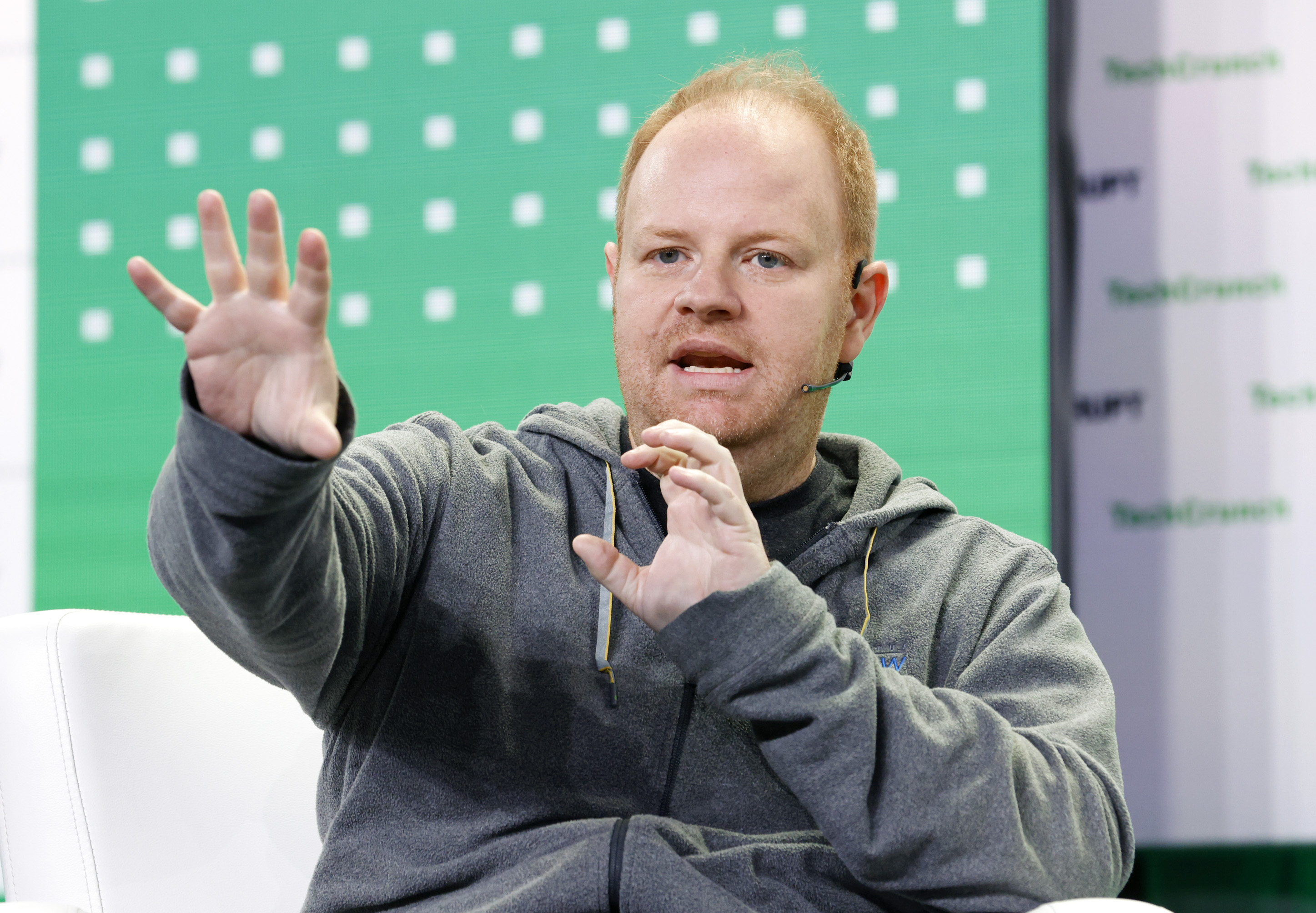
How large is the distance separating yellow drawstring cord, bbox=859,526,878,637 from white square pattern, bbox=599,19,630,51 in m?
1.30

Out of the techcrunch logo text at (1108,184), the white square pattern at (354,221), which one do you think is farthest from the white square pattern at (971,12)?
the white square pattern at (354,221)

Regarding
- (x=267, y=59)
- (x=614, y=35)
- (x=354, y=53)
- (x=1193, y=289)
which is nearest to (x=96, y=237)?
(x=267, y=59)

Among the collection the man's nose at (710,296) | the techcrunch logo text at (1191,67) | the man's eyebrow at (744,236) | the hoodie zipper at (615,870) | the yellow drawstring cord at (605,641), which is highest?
the techcrunch logo text at (1191,67)

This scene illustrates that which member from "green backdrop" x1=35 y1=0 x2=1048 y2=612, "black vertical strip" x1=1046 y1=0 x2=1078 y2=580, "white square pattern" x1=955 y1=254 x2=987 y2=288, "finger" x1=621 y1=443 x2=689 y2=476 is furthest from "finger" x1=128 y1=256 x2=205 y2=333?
"black vertical strip" x1=1046 y1=0 x2=1078 y2=580

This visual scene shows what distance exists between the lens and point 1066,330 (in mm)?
2227

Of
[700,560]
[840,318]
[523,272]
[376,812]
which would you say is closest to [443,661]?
[376,812]

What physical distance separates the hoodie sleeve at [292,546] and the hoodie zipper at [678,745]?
316 millimetres

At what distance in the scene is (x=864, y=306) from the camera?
4.93ft

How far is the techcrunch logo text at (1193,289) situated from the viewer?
222 cm

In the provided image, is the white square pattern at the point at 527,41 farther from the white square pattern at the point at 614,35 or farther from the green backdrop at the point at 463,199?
the white square pattern at the point at 614,35

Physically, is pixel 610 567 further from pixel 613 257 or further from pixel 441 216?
pixel 441 216

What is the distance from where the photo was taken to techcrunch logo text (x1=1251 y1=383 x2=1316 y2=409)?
2.21 m

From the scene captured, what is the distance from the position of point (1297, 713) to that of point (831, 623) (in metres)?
1.62

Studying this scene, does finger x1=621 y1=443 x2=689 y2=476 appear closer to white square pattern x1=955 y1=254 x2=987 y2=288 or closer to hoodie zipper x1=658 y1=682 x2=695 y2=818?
hoodie zipper x1=658 y1=682 x2=695 y2=818
